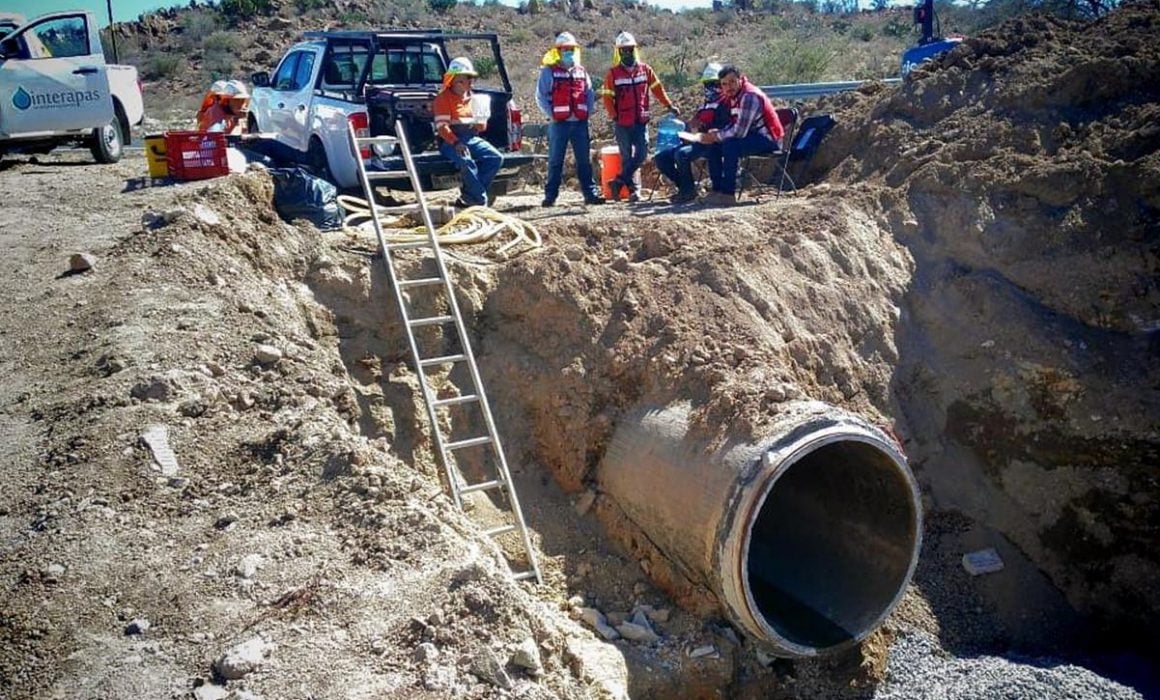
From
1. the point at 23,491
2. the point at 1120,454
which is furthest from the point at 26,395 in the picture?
the point at 1120,454

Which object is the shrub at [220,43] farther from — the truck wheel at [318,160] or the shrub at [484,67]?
the truck wheel at [318,160]

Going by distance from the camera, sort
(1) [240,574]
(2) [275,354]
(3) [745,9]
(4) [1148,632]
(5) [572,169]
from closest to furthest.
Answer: (1) [240,574]
(2) [275,354]
(4) [1148,632]
(5) [572,169]
(3) [745,9]

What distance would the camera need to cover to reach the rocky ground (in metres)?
4.03

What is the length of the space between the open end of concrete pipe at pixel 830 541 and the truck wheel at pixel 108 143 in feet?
30.5

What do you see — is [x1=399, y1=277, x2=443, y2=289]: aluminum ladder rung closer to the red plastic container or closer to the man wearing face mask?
the man wearing face mask

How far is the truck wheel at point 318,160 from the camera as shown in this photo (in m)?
9.45

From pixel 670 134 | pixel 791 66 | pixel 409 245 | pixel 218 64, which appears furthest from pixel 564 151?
pixel 218 64

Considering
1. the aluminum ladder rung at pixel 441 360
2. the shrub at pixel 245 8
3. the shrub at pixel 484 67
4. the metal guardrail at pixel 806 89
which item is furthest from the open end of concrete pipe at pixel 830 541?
the shrub at pixel 245 8

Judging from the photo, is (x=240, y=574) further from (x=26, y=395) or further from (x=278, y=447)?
(x=26, y=395)

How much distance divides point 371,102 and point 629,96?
2.52 m

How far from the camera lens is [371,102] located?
955 cm

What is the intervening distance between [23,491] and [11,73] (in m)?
8.23

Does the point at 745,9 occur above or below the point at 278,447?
above

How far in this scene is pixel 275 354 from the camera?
568 centimetres
